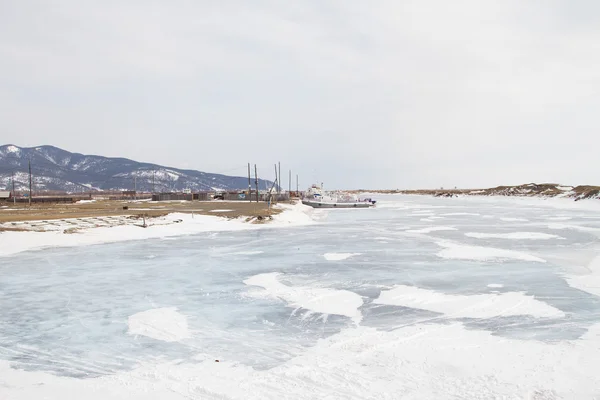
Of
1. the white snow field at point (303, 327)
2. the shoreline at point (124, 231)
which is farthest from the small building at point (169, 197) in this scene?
the white snow field at point (303, 327)

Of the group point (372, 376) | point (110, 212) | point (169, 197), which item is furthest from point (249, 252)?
point (169, 197)

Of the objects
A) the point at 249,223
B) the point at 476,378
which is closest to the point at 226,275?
the point at 476,378

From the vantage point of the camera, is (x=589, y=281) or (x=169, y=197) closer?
(x=589, y=281)

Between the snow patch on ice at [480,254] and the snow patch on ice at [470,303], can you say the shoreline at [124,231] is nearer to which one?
the snow patch on ice at [480,254]

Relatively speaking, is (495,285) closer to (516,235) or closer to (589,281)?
(589,281)

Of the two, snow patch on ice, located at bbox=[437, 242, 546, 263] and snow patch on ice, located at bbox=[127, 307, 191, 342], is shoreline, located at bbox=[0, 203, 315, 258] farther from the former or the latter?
snow patch on ice, located at bbox=[437, 242, 546, 263]

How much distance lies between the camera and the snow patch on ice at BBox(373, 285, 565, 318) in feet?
31.0

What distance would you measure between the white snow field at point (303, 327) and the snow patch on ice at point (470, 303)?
5 cm

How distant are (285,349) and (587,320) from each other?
6337mm

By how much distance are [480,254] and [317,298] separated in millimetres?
10552

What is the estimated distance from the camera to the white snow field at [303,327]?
5.93m

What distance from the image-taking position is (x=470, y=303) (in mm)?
10352

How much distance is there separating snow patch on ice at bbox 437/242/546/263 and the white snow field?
122 mm

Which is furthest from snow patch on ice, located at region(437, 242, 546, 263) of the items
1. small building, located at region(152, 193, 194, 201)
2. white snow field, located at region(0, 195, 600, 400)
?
small building, located at region(152, 193, 194, 201)
